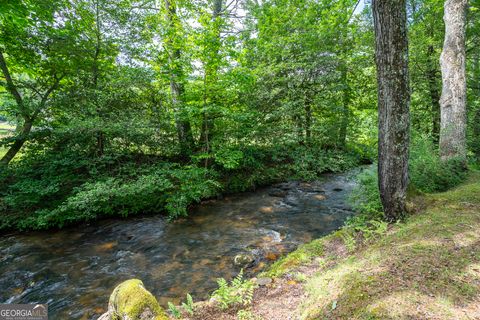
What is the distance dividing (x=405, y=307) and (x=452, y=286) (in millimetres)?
512

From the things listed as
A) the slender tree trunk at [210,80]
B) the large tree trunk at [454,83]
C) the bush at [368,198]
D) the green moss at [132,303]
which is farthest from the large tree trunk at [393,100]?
the slender tree trunk at [210,80]

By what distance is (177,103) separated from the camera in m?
7.70

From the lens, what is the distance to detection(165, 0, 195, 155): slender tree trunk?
7.13 metres

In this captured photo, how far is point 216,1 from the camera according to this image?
32.9 ft

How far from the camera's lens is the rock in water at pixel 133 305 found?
6.88ft

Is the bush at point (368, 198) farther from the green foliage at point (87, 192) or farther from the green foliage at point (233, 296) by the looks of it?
the green foliage at point (87, 192)

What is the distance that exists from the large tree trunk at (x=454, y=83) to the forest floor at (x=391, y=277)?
115 inches

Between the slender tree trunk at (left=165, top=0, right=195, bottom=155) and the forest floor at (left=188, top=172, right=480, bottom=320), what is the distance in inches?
220

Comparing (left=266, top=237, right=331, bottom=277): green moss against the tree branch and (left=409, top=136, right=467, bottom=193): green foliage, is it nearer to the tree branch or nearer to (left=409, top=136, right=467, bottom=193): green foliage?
(left=409, top=136, right=467, bottom=193): green foliage

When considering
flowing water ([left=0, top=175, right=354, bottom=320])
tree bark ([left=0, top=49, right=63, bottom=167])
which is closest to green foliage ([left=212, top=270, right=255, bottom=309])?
flowing water ([left=0, top=175, right=354, bottom=320])

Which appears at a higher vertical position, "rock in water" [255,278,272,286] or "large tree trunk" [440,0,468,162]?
"large tree trunk" [440,0,468,162]

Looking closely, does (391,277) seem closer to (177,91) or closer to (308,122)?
(177,91)

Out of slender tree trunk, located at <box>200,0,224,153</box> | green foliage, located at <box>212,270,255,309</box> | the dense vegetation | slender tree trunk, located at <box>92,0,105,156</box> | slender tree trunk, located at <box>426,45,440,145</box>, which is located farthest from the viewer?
slender tree trunk, located at <box>426,45,440,145</box>

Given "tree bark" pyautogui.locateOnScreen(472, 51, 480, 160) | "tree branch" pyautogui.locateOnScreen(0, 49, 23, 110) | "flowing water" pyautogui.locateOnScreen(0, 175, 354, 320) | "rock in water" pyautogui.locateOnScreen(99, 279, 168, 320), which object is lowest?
"flowing water" pyautogui.locateOnScreen(0, 175, 354, 320)
